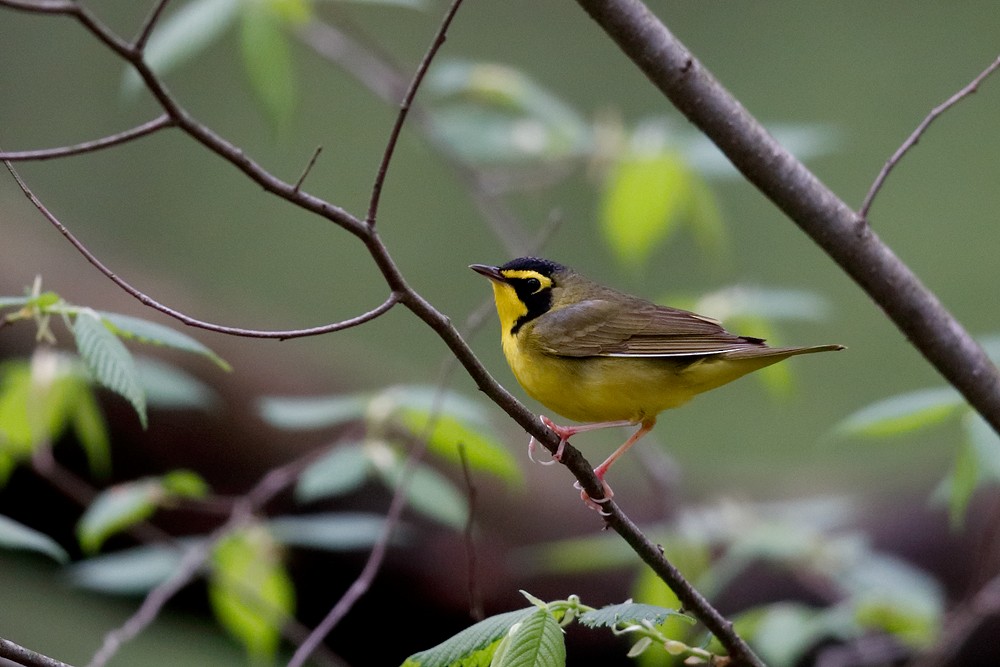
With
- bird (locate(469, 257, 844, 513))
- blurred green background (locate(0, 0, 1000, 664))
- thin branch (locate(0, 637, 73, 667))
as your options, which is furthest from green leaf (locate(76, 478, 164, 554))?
blurred green background (locate(0, 0, 1000, 664))

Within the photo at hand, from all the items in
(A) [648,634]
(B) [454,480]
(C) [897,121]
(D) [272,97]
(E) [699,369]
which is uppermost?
(C) [897,121]

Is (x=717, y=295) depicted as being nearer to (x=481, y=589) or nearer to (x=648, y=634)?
(x=481, y=589)

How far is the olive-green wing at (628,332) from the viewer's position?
2.75m

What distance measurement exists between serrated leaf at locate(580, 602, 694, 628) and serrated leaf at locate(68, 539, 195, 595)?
171cm

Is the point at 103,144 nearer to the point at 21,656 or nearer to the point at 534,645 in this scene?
the point at 21,656

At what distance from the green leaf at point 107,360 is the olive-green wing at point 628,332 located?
1.20 m

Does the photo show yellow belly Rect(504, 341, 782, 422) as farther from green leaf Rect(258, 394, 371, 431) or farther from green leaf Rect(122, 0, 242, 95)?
green leaf Rect(122, 0, 242, 95)

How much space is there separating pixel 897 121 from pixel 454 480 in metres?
6.62

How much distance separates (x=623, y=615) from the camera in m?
1.49

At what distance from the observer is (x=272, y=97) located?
→ 9.25 ft

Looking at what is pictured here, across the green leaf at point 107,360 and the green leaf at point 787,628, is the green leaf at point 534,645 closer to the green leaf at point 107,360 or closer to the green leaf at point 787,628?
the green leaf at point 107,360

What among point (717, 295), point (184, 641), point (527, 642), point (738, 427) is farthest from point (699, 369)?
point (738, 427)

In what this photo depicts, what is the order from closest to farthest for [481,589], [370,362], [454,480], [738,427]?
[481,589], [454,480], [370,362], [738,427]

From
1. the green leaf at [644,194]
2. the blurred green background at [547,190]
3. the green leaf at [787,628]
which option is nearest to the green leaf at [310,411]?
the green leaf at [644,194]
